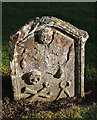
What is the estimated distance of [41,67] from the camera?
357cm

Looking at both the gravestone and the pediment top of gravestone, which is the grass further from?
the pediment top of gravestone

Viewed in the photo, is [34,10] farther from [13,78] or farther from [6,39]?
[13,78]

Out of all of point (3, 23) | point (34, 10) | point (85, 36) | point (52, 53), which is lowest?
point (52, 53)

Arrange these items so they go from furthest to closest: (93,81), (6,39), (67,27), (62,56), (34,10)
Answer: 1. (34,10)
2. (6,39)
3. (93,81)
4. (62,56)
5. (67,27)

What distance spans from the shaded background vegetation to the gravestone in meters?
1.60

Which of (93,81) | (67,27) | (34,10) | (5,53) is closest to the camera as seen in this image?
(67,27)

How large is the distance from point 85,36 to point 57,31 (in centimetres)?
52

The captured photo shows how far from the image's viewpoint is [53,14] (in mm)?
9086

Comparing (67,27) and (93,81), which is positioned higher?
(67,27)

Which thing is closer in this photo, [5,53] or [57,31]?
[57,31]

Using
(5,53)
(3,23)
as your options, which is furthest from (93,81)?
(3,23)

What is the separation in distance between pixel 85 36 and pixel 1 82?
7.51 feet

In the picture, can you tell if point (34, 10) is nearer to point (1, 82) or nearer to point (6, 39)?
point (6, 39)

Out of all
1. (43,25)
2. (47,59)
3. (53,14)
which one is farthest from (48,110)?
(53,14)
